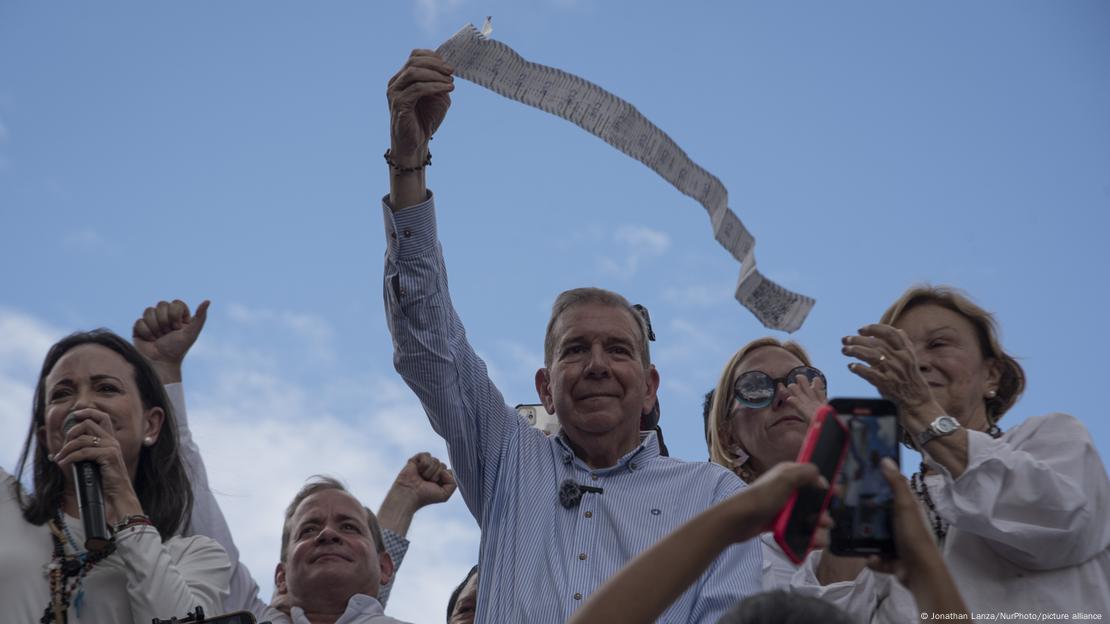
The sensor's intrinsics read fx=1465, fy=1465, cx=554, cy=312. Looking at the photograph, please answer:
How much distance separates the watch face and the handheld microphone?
303 centimetres

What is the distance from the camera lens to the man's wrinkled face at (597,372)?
6.16m

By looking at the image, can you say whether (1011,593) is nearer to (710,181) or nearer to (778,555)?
(778,555)

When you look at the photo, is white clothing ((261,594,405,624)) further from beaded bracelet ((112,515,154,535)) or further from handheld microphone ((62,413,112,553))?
handheld microphone ((62,413,112,553))

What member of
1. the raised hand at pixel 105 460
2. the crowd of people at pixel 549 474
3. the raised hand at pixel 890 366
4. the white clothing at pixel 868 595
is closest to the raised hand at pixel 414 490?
the crowd of people at pixel 549 474

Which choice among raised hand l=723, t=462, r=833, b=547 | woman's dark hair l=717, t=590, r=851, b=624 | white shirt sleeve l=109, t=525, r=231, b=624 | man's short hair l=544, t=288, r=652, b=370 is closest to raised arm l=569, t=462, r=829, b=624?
raised hand l=723, t=462, r=833, b=547

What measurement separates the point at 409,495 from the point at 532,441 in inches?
69.1

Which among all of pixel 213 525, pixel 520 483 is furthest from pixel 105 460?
pixel 520 483

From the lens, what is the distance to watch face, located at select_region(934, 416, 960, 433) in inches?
205

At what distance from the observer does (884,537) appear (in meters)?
3.86

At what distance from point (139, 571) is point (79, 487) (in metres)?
0.39

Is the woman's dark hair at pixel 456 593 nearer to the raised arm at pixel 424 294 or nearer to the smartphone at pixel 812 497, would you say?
the raised arm at pixel 424 294

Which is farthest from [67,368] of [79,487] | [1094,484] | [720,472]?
[1094,484]

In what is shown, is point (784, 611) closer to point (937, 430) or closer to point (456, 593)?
point (937, 430)

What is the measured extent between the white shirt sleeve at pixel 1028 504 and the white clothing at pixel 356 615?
251cm
